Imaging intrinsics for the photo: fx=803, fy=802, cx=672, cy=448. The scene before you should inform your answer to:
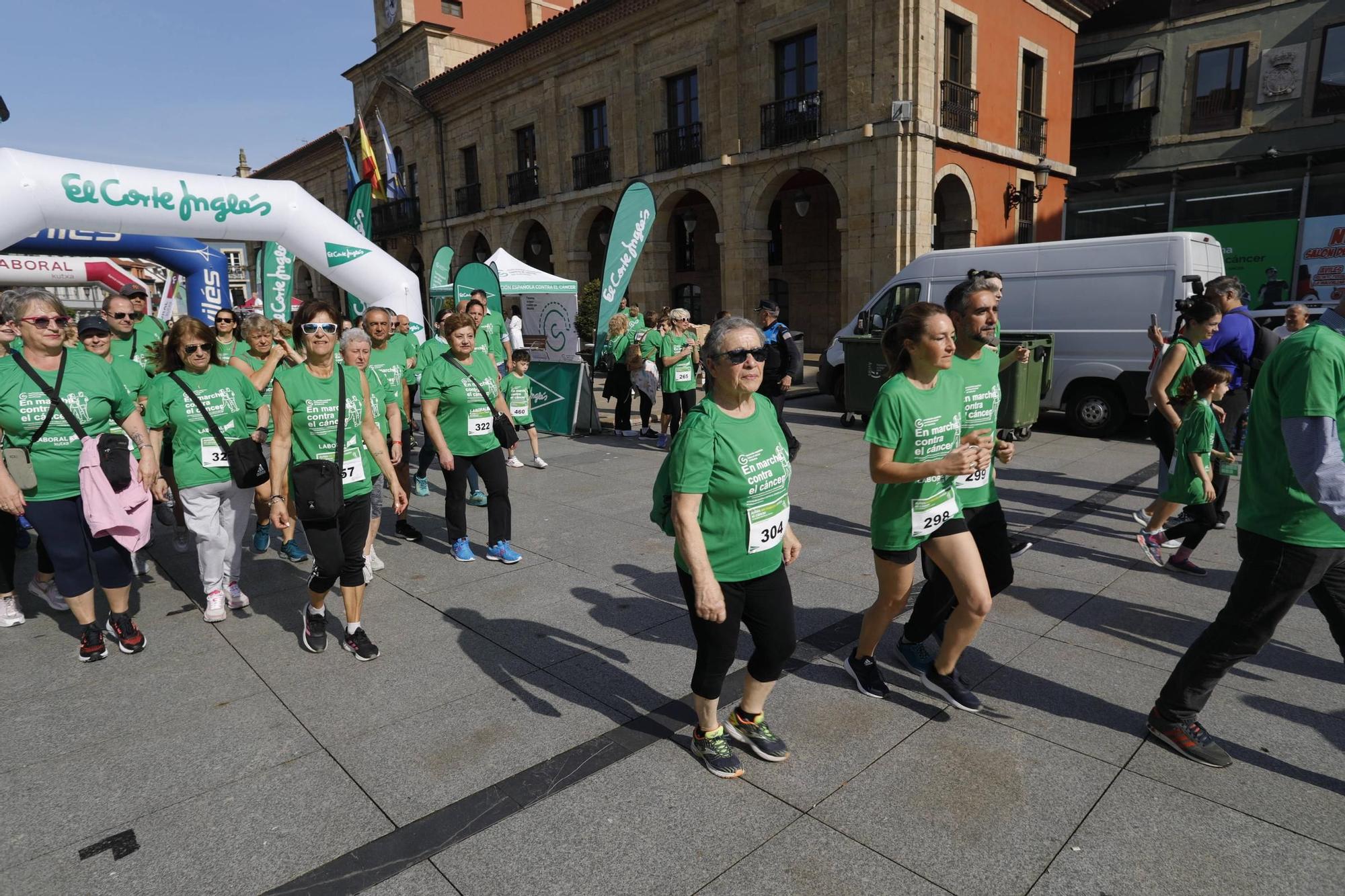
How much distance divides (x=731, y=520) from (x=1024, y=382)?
7.60m

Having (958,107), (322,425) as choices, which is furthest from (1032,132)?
(322,425)

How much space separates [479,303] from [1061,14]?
1781 centimetres

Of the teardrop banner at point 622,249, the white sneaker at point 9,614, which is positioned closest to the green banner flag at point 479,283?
the teardrop banner at point 622,249

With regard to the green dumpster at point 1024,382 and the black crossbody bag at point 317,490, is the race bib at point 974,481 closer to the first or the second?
the black crossbody bag at point 317,490

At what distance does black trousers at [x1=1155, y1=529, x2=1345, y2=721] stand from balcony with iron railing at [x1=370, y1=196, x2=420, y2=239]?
2966 cm

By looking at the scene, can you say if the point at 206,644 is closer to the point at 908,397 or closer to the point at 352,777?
the point at 352,777

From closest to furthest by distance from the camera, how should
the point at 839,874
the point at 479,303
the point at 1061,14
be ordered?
the point at 839,874
the point at 479,303
the point at 1061,14

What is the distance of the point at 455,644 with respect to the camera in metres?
4.25

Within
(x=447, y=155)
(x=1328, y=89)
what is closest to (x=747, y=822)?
(x=1328, y=89)

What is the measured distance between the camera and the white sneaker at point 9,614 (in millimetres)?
4641

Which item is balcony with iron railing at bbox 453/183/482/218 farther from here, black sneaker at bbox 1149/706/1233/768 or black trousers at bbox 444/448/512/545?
black sneaker at bbox 1149/706/1233/768

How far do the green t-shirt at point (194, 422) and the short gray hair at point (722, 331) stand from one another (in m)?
3.26

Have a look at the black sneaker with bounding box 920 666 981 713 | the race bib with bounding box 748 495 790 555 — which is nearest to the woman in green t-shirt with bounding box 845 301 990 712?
the black sneaker with bounding box 920 666 981 713

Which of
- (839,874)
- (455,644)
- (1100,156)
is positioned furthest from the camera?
(1100,156)
